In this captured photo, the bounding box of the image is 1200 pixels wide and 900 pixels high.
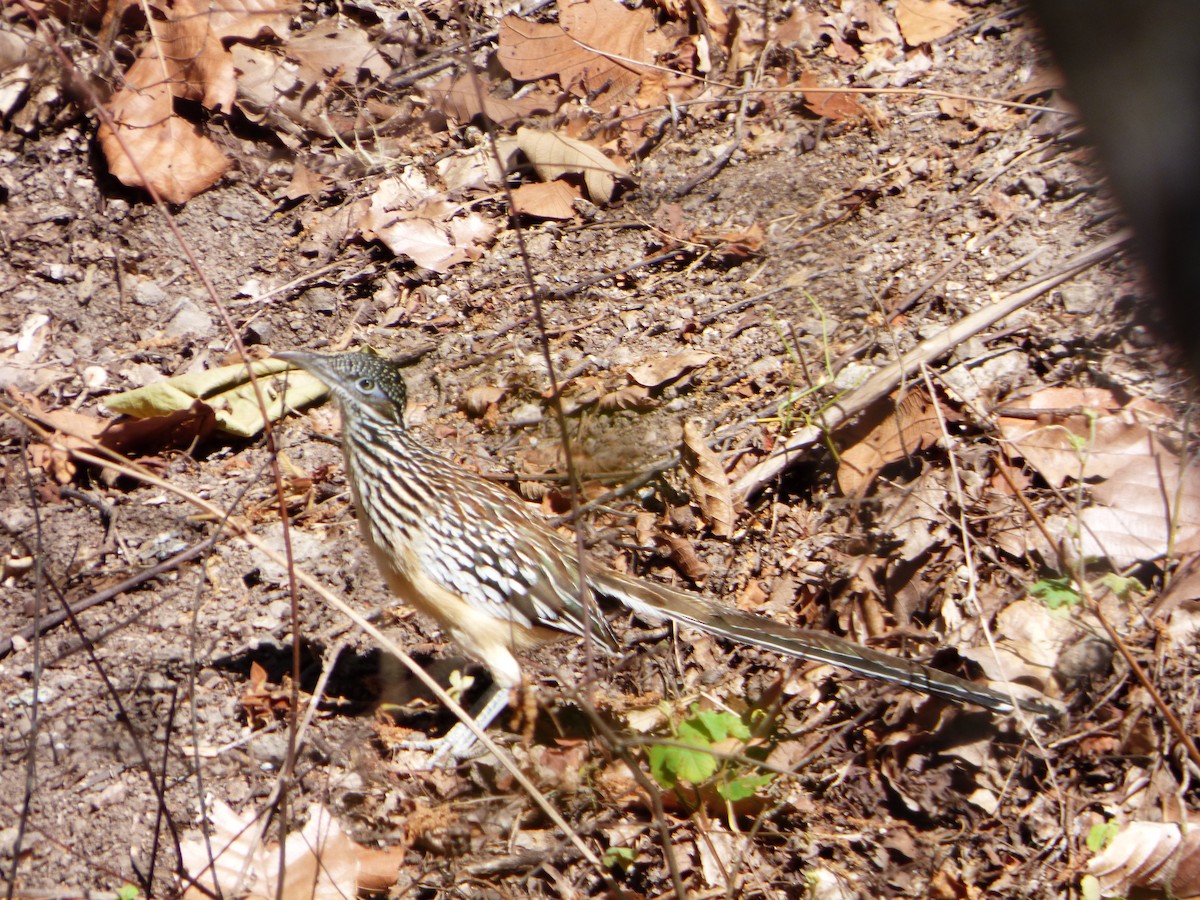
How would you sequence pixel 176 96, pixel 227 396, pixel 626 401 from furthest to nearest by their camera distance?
pixel 176 96, pixel 227 396, pixel 626 401

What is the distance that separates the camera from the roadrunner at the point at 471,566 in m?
4.36

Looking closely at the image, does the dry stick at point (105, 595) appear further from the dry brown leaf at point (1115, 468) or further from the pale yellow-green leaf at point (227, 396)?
the dry brown leaf at point (1115, 468)

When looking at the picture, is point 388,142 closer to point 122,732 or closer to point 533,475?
point 533,475

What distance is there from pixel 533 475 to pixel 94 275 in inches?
115

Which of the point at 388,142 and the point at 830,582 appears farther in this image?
the point at 388,142

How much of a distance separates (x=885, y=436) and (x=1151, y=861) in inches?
79.4

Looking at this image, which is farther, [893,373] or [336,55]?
[336,55]

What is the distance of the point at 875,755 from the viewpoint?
414 cm

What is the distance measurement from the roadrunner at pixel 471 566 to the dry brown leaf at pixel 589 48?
3.18 m

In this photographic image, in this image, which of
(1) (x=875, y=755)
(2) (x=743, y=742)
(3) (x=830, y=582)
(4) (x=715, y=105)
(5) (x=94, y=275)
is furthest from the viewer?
(4) (x=715, y=105)

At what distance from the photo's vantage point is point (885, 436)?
4.95 meters

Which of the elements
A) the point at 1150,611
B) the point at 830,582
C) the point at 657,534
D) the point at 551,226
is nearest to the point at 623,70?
the point at 551,226

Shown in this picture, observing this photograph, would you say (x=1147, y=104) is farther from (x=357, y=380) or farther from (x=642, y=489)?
(x=642, y=489)

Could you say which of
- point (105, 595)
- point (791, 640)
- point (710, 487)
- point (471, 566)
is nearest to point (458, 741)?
point (471, 566)
